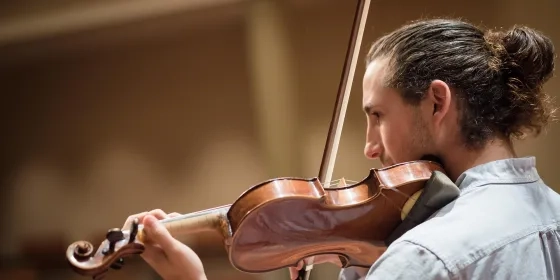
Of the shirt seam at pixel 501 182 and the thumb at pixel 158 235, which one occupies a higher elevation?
the shirt seam at pixel 501 182

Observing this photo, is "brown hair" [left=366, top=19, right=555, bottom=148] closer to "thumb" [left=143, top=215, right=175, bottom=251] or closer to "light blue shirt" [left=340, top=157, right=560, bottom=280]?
"light blue shirt" [left=340, top=157, right=560, bottom=280]

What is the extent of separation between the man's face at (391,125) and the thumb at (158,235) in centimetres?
34

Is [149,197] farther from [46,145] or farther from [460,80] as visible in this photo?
[460,80]

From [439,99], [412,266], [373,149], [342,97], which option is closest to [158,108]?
[342,97]

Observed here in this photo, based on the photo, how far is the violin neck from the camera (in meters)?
0.83

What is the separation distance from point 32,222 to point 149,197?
0.57m

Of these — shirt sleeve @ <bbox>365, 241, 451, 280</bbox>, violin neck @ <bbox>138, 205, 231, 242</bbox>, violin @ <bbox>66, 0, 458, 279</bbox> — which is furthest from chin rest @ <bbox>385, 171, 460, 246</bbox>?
violin neck @ <bbox>138, 205, 231, 242</bbox>

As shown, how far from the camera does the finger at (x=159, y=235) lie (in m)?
0.79

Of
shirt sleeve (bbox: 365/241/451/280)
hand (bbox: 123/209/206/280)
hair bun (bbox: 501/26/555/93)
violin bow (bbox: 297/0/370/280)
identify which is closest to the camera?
shirt sleeve (bbox: 365/241/451/280)

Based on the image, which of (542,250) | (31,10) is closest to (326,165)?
(542,250)

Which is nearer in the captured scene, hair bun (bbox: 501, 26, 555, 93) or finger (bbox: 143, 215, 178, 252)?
finger (bbox: 143, 215, 178, 252)

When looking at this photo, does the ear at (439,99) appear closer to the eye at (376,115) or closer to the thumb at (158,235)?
the eye at (376,115)

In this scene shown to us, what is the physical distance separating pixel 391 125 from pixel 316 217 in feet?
0.58

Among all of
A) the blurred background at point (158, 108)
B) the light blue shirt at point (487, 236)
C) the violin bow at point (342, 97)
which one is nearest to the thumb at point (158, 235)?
the light blue shirt at point (487, 236)
